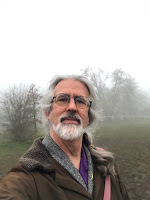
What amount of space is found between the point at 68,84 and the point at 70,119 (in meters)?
0.45

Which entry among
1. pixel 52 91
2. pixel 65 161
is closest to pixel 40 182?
pixel 65 161

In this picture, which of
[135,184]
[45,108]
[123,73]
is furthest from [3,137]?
[123,73]

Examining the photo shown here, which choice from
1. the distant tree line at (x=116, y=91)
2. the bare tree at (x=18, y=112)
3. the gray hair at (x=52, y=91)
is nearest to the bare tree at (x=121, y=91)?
the distant tree line at (x=116, y=91)

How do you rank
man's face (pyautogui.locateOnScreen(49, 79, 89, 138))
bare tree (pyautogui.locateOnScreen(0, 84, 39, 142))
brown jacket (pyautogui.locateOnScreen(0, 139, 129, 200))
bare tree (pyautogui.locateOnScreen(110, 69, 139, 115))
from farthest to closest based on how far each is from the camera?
bare tree (pyautogui.locateOnScreen(110, 69, 139, 115)), bare tree (pyautogui.locateOnScreen(0, 84, 39, 142)), man's face (pyautogui.locateOnScreen(49, 79, 89, 138)), brown jacket (pyautogui.locateOnScreen(0, 139, 129, 200))

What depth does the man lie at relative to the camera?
1271 millimetres

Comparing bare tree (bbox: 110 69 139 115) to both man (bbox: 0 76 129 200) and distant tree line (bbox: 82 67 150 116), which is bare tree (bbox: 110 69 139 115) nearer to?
distant tree line (bbox: 82 67 150 116)

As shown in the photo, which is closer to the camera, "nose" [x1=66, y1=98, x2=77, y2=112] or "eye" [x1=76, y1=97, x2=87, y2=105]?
"nose" [x1=66, y1=98, x2=77, y2=112]

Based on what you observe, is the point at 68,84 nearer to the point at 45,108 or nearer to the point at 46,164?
the point at 45,108

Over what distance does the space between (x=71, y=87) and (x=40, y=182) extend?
1.10 m

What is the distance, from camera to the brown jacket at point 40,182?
122 centimetres

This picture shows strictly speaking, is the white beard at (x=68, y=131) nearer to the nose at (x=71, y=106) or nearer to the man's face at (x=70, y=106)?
the man's face at (x=70, y=106)

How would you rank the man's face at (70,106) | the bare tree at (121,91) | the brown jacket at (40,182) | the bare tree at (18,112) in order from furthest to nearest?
1. the bare tree at (121,91)
2. the bare tree at (18,112)
3. the man's face at (70,106)
4. the brown jacket at (40,182)

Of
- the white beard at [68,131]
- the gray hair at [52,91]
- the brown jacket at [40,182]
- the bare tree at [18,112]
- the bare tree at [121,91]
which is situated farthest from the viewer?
the bare tree at [121,91]

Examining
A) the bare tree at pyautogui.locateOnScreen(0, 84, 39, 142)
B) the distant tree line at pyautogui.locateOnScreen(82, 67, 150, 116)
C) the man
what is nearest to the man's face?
the man
